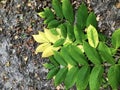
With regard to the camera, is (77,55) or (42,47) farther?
(42,47)

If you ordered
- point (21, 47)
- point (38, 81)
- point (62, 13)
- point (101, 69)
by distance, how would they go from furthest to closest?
point (21, 47) < point (38, 81) < point (62, 13) < point (101, 69)

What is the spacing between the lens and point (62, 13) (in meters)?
1.49

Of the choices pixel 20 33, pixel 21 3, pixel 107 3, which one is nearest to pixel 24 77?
pixel 20 33

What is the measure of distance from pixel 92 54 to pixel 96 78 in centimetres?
11

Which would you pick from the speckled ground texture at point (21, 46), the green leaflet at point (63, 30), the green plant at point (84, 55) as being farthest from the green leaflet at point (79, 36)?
the speckled ground texture at point (21, 46)

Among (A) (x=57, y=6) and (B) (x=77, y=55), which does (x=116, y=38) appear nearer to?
(B) (x=77, y=55)

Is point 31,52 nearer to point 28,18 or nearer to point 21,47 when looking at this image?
point 21,47

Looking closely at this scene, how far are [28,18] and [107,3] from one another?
1.48 metres

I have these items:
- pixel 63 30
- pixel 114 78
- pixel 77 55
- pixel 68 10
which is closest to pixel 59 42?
pixel 63 30

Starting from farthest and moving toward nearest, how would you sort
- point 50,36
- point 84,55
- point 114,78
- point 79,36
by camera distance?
point 50,36
point 79,36
point 84,55
point 114,78

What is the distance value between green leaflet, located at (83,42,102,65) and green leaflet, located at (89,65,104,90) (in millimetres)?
29

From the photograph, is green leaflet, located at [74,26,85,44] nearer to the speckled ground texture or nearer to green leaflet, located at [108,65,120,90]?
green leaflet, located at [108,65,120,90]

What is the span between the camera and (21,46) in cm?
404

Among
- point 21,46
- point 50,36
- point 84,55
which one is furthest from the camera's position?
point 21,46
